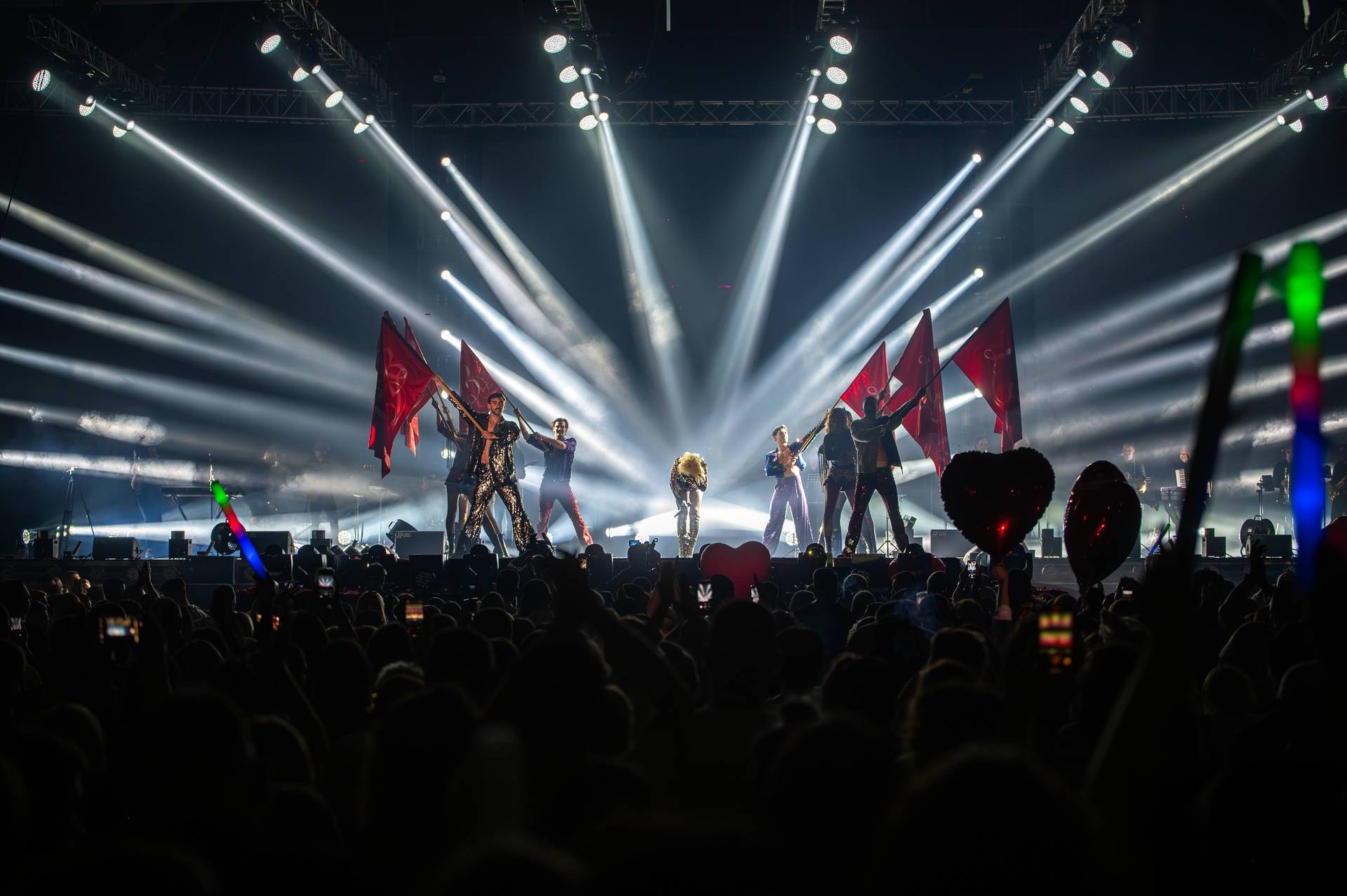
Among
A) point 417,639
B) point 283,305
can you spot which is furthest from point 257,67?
point 417,639

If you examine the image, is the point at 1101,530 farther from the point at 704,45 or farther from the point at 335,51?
the point at 704,45

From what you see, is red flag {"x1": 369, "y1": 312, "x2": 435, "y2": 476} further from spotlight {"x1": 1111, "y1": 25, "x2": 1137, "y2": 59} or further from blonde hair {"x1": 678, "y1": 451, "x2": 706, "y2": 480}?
spotlight {"x1": 1111, "y1": 25, "x2": 1137, "y2": 59}

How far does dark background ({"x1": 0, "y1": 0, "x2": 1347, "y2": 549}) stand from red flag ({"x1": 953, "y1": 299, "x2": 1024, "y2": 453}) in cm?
718

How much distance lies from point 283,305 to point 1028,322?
49.8 ft

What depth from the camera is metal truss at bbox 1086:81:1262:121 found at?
17.5 meters

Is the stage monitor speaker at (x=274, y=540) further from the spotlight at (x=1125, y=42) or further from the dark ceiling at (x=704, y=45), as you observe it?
the spotlight at (x=1125, y=42)

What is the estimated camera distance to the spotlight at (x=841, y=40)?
14789mm

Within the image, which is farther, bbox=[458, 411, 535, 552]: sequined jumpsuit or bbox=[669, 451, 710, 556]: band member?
bbox=[669, 451, 710, 556]: band member

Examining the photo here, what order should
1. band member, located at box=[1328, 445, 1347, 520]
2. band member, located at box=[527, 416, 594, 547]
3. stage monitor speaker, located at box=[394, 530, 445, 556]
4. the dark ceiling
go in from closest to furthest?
band member, located at box=[527, 416, 594, 547], stage monitor speaker, located at box=[394, 530, 445, 556], band member, located at box=[1328, 445, 1347, 520], the dark ceiling

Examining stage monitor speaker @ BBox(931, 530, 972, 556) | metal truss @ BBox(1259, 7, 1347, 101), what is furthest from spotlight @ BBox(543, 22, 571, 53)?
metal truss @ BBox(1259, 7, 1347, 101)

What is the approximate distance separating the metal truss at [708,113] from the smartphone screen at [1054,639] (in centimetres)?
1608

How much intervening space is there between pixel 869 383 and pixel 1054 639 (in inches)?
545

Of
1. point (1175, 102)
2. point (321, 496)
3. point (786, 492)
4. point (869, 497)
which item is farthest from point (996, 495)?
point (321, 496)

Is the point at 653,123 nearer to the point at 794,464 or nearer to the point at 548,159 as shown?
the point at 548,159
